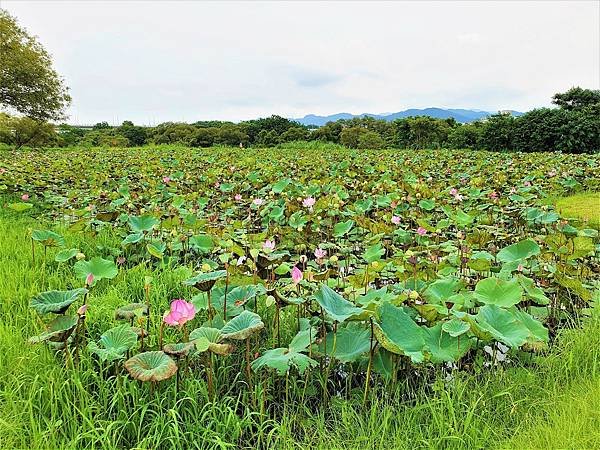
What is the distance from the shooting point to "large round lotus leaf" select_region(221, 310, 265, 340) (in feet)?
4.92

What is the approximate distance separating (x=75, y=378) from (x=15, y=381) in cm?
25

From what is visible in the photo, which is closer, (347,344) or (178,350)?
(178,350)

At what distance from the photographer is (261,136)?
78.9 feet

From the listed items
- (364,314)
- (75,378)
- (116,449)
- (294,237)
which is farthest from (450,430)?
(294,237)

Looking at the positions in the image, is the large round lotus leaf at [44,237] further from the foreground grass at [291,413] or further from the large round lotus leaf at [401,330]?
the large round lotus leaf at [401,330]

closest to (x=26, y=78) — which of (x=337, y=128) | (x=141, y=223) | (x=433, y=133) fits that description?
(x=337, y=128)

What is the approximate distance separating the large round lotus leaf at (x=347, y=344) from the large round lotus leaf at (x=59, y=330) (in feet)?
2.82

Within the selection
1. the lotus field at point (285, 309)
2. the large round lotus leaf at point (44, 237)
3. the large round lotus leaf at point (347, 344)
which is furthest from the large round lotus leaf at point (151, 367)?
the large round lotus leaf at point (44, 237)

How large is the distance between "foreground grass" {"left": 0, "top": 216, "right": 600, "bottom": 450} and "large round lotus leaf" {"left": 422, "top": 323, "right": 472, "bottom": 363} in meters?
0.14

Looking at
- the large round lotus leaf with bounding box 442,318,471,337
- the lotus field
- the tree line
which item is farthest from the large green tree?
the large round lotus leaf with bounding box 442,318,471,337

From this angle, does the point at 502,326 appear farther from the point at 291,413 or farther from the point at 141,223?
the point at 141,223

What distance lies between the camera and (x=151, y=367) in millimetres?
1449

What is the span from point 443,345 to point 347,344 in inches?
13.3

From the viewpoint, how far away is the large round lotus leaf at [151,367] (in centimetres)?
136
